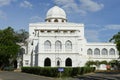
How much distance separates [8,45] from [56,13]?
2120 cm

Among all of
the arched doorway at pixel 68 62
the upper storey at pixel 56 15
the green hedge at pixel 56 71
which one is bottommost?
the green hedge at pixel 56 71

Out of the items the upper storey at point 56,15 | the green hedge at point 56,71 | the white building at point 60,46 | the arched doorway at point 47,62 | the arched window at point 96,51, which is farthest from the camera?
the upper storey at point 56,15

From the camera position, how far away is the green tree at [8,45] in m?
73.4

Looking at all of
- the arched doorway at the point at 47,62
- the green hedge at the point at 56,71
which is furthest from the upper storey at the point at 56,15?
the green hedge at the point at 56,71

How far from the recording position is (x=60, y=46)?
72125 millimetres

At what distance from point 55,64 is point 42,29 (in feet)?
52.4

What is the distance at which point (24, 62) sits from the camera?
80250 millimetres

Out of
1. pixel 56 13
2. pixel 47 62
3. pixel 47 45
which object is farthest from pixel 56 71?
pixel 56 13

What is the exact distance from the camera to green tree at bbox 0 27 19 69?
73.4 metres

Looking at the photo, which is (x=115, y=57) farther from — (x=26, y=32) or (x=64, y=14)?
(x=26, y=32)

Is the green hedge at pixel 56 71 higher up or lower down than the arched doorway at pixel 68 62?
lower down

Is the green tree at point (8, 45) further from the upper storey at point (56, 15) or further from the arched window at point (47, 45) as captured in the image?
the upper storey at point (56, 15)

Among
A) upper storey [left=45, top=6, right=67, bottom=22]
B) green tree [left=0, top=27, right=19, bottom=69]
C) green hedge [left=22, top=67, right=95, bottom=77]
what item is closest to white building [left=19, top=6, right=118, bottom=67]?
upper storey [left=45, top=6, right=67, bottom=22]

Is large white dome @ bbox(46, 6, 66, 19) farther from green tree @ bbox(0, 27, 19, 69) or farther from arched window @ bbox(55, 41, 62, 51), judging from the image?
arched window @ bbox(55, 41, 62, 51)
